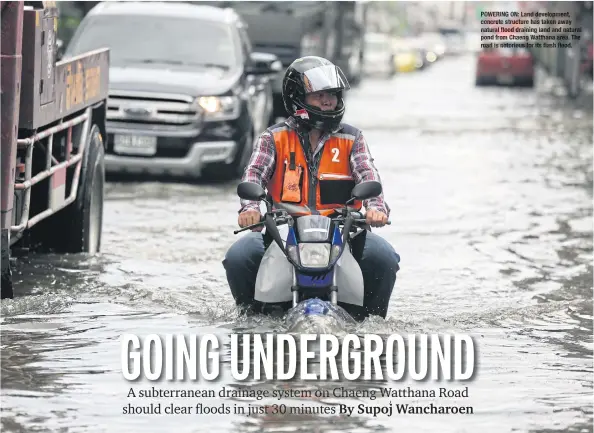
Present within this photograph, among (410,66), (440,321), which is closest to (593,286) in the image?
(440,321)

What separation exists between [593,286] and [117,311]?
11.7ft

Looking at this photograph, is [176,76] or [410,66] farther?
[410,66]

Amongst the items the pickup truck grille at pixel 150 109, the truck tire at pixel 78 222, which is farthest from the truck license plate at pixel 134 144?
the truck tire at pixel 78 222

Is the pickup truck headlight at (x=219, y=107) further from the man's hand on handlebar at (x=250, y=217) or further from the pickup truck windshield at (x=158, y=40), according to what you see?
the man's hand on handlebar at (x=250, y=217)

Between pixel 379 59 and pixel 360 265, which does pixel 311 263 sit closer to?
pixel 360 265

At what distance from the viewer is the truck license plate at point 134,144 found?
54.6 ft

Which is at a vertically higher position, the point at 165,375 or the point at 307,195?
the point at 307,195

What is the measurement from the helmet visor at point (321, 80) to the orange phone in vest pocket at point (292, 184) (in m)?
0.43

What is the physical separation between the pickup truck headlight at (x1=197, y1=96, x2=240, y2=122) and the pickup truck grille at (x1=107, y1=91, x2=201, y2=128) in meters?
0.11

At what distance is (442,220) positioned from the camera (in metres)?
14.8

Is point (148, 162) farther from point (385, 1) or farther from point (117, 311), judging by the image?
point (385, 1)

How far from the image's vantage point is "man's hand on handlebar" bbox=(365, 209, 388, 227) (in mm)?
8000

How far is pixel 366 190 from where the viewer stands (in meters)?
7.96

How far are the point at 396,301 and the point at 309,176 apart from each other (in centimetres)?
208
